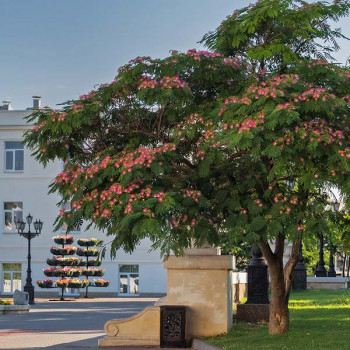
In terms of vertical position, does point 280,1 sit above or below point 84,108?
above

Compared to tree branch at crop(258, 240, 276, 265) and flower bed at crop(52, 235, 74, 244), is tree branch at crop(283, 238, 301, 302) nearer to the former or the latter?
tree branch at crop(258, 240, 276, 265)

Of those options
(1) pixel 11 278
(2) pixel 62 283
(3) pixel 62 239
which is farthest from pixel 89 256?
(1) pixel 11 278

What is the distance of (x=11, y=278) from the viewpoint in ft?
186

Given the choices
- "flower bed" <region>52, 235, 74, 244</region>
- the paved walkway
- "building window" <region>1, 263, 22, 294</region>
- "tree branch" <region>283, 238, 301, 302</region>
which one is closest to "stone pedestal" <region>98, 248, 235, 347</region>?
"tree branch" <region>283, 238, 301, 302</region>

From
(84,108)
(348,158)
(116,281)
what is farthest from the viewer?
(116,281)

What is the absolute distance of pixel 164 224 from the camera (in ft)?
45.5

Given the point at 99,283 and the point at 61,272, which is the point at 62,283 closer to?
the point at 61,272

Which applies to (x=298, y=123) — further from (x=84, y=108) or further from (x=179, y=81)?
(x=84, y=108)

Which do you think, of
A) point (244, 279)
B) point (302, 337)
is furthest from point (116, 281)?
point (302, 337)

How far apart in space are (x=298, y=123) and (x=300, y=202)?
2.17 metres

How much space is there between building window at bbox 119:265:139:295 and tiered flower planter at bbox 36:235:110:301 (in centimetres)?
384

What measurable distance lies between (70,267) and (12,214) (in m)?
9.33

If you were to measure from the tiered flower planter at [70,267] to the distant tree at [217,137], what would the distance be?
1280 inches

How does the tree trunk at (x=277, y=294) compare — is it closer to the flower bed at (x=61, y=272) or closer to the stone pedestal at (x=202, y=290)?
the stone pedestal at (x=202, y=290)
